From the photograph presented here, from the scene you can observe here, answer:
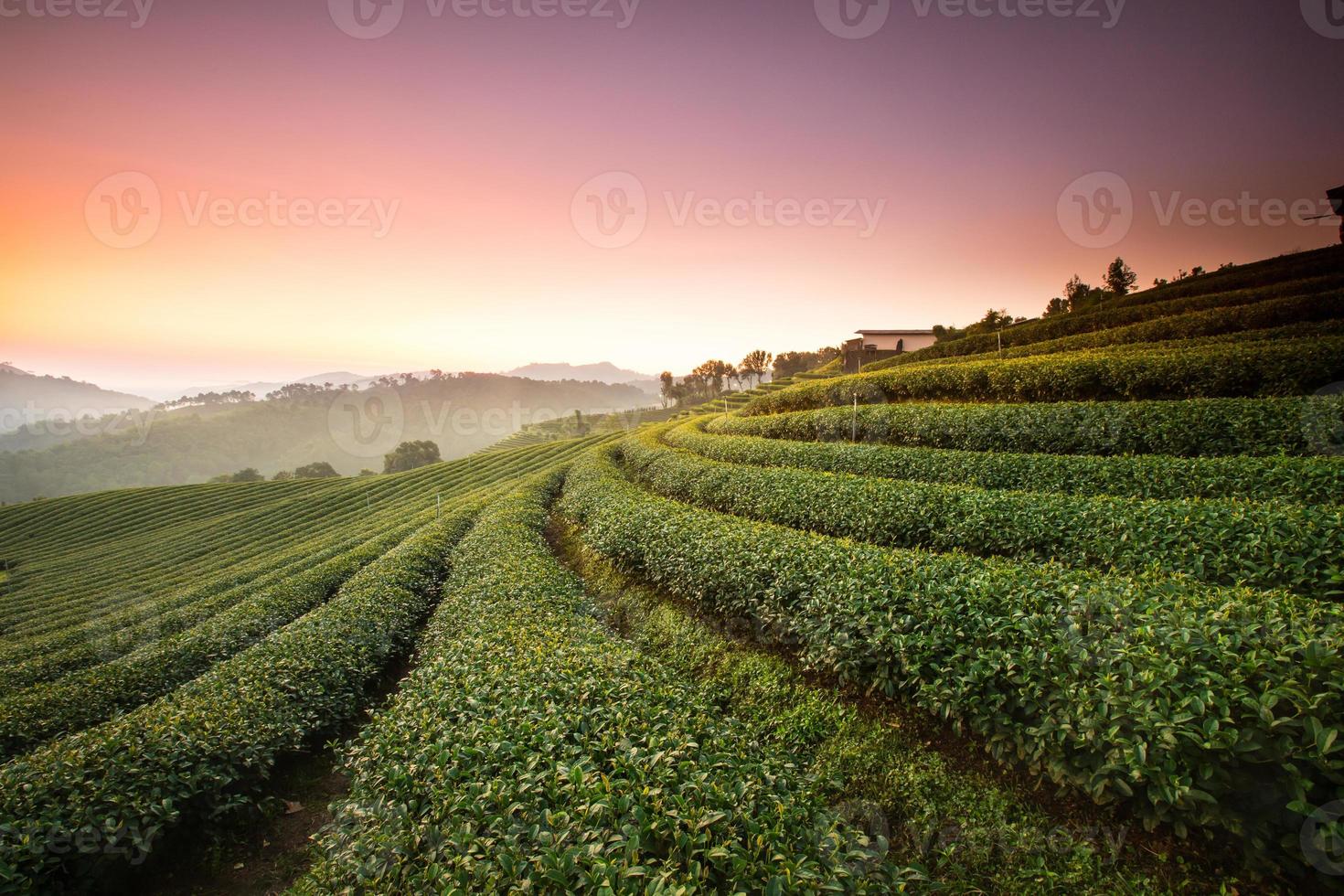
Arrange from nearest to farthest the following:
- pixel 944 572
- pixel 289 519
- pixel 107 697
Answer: pixel 944 572 → pixel 107 697 → pixel 289 519

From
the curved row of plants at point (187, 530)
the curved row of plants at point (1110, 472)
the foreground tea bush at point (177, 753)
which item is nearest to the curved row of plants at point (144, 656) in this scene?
the foreground tea bush at point (177, 753)

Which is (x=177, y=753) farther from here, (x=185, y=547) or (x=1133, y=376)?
(x=185, y=547)

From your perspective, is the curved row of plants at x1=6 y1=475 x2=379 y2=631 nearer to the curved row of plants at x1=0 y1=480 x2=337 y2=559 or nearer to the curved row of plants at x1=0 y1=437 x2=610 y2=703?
the curved row of plants at x1=0 y1=480 x2=337 y2=559

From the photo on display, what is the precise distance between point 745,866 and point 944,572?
5324 millimetres

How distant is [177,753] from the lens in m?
6.45

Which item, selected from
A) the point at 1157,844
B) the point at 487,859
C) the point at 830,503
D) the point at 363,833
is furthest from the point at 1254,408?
the point at 363,833

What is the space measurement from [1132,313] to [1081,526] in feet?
86.1

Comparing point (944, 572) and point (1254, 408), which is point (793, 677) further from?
point (1254, 408)

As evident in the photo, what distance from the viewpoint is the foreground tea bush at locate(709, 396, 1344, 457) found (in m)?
11.8

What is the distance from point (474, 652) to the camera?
7629mm

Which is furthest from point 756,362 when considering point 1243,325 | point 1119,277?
point 1243,325

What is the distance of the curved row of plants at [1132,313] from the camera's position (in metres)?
21.6

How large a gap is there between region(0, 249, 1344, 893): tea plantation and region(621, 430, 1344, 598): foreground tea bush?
0.06 m

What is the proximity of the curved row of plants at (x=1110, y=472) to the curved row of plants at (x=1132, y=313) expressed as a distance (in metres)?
16.2
